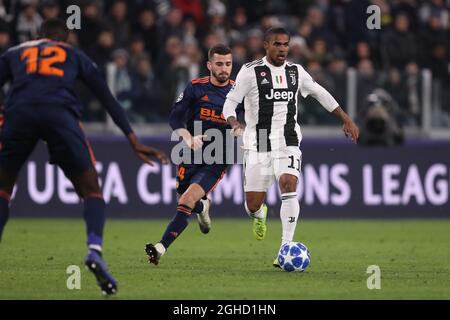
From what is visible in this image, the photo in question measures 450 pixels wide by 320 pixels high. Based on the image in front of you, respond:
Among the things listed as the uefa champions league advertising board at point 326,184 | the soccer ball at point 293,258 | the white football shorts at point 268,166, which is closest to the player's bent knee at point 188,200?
the white football shorts at point 268,166

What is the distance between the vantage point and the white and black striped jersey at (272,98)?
37.6ft

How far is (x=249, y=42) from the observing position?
63.7ft

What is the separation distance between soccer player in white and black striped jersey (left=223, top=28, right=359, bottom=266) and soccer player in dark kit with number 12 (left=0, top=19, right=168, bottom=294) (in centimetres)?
267

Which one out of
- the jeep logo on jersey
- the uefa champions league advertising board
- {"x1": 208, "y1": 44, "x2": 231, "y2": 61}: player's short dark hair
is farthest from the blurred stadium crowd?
the jeep logo on jersey

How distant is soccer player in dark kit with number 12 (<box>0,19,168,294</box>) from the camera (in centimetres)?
879

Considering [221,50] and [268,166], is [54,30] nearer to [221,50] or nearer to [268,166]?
[221,50]

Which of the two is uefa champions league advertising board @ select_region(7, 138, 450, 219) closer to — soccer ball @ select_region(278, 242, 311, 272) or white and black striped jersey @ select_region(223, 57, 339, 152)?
white and black striped jersey @ select_region(223, 57, 339, 152)

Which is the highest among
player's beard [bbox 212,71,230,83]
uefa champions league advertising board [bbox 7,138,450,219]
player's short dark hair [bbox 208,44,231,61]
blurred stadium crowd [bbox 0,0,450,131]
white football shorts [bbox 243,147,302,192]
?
blurred stadium crowd [bbox 0,0,450,131]

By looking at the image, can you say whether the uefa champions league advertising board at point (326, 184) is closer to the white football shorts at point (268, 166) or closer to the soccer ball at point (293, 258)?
the white football shorts at point (268, 166)

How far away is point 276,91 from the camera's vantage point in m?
11.5

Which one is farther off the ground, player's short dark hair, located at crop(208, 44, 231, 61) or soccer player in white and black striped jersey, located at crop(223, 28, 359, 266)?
player's short dark hair, located at crop(208, 44, 231, 61)

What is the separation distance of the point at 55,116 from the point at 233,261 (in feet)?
12.9

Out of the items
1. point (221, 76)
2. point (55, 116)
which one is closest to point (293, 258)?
point (221, 76)
